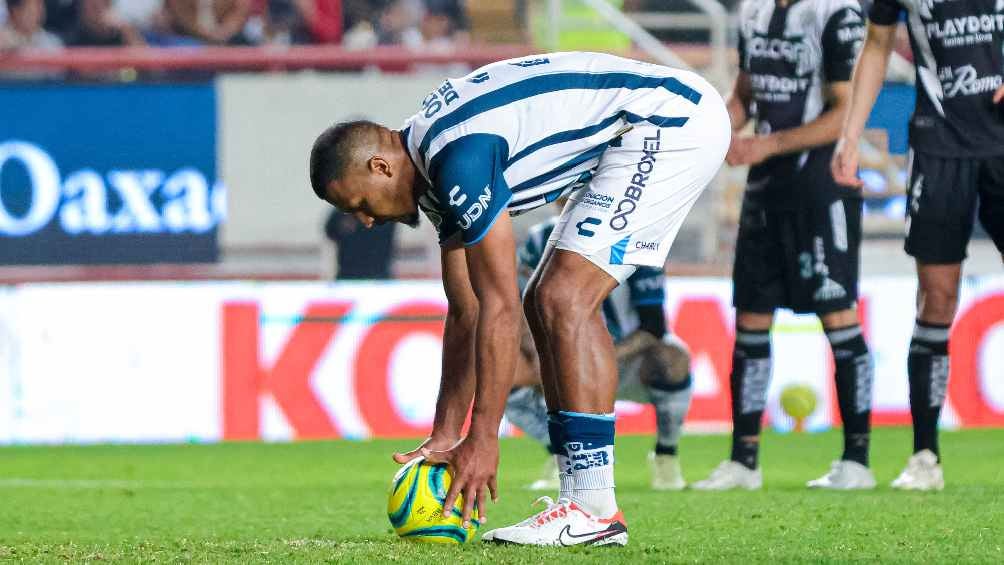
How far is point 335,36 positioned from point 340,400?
481cm

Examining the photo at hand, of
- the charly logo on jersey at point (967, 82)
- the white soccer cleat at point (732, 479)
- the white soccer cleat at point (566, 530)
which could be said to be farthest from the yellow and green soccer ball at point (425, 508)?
the charly logo on jersey at point (967, 82)

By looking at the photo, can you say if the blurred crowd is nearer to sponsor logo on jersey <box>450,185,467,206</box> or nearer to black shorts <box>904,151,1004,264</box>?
black shorts <box>904,151,1004,264</box>

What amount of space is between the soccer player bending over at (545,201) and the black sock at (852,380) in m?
2.18

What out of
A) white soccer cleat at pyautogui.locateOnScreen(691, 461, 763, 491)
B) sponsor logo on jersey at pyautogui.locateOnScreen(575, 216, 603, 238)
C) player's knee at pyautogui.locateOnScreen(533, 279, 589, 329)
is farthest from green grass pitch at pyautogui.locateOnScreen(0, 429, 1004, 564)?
sponsor logo on jersey at pyautogui.locateOnScreen(575, 216, 603, 238)

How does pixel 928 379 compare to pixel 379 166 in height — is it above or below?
below

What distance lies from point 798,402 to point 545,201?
17.8 feet

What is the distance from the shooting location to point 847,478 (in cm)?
705

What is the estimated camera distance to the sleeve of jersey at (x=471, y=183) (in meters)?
4.60

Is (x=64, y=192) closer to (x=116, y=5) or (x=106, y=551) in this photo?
(x=116, y=5)

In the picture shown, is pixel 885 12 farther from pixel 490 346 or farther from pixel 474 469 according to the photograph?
pixel 474 469

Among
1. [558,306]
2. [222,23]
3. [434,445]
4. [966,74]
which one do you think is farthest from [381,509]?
[222,23]

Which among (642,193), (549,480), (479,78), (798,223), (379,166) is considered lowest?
(549,480)

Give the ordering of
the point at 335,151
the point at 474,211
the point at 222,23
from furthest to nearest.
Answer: the point at 222,23 < the point at 335,151 < the point at 474,211

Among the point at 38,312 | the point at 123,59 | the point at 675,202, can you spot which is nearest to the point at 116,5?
the point at 123,59
